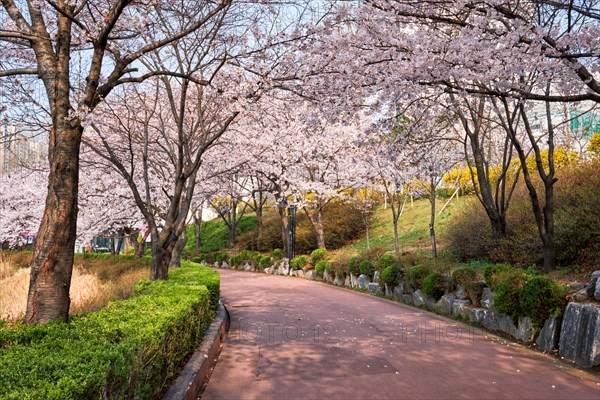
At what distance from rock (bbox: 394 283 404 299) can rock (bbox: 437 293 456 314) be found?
6.21ft

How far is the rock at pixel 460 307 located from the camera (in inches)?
340

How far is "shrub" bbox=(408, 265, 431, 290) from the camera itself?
34.4ft

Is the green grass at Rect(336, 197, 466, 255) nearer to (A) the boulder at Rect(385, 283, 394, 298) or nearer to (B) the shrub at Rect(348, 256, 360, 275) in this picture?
(B) the shrub at Rect(348, 256, 360, 275)

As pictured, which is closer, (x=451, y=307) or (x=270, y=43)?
(x=270, y=43)

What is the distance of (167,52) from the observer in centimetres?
1052

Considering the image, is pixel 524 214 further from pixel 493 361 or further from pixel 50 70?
pixel 50 70

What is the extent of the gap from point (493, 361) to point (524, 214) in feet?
24.8

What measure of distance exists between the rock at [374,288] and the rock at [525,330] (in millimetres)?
5994

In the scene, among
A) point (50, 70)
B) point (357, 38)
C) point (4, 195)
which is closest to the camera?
point (50, 70)

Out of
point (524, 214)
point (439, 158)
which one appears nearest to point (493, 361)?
point (524, 214)

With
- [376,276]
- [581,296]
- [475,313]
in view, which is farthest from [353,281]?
[581,296]

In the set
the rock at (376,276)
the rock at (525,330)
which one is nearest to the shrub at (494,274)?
the rock at (525,330)

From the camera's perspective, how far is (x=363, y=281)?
46.0 feet

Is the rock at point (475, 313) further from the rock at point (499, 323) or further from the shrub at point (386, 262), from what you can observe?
the shrub at point (386, 262)
